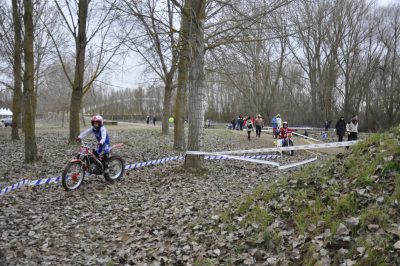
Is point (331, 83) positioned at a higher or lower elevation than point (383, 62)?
lower

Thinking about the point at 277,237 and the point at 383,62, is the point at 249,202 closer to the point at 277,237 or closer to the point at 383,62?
the point at 277,237

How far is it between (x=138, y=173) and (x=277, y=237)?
6847mm

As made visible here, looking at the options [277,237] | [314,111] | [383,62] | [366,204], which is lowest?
[277,237]

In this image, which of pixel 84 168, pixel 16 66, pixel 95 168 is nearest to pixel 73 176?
pixel 84 168

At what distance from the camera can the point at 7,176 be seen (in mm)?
9609

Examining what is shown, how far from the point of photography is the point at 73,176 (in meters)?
8.46

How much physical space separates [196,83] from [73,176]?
14.2ft

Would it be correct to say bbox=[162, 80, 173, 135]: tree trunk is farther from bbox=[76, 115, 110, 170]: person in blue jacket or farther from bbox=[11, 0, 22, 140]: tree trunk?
bbox=[76, 115, 110, 170]: person in blue jacket

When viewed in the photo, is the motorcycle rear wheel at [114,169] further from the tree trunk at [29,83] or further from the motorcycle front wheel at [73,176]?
the tree trunk at [29,83]

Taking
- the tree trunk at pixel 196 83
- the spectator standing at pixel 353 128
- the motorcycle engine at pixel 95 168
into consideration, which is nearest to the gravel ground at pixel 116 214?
the motorcycle engine at pixel 95 168

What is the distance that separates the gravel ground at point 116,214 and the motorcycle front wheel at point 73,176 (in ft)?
0.67

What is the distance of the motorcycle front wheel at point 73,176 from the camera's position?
821 cm

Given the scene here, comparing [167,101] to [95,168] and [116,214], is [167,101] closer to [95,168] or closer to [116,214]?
[95,168]

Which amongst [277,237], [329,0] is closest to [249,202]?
[277,237]
